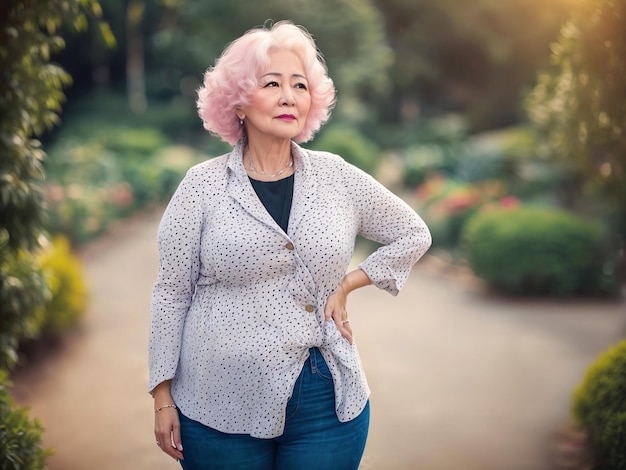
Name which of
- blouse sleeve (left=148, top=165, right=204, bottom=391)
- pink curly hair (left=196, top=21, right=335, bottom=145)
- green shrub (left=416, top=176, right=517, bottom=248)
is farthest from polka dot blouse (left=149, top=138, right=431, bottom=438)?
green shrub (left=416, top=176, right=517, bottom=248)

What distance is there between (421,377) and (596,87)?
263cm

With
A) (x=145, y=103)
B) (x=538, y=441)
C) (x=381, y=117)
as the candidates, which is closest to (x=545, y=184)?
(x=538, y=441)

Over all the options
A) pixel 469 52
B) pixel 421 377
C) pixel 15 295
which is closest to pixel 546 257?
pixel 421 377

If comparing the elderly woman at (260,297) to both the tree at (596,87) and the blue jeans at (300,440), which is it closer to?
the blue jeans at (300,440)

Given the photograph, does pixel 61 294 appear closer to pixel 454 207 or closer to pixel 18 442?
pixel 18 442

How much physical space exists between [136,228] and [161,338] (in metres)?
10.5

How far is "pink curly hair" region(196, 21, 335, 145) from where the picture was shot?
7.07ft

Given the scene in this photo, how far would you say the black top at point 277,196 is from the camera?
87.7 inches

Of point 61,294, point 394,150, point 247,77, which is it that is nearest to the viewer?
point 247,77

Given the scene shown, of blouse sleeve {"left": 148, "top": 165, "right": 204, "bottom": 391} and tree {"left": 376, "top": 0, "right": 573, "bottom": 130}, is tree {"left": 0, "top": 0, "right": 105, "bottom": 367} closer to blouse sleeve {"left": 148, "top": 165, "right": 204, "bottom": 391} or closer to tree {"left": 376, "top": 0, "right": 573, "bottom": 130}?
blouse sleeve {"left": 148, "top": 165, "right": 204, "bottom": 391}

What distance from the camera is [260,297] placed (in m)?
2.18

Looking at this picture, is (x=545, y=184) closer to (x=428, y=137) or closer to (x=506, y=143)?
(x=506, y=143)

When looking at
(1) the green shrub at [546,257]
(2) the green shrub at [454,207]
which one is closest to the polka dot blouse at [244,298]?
(1) the green shrub at [546,257]

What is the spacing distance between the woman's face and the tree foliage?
2.07 m
